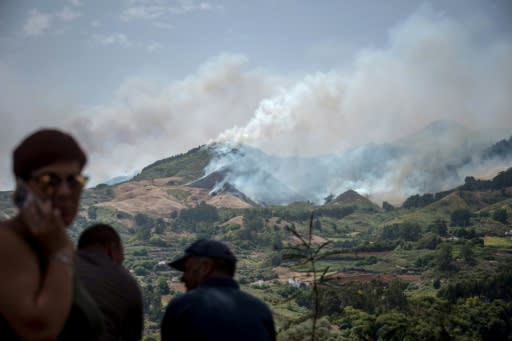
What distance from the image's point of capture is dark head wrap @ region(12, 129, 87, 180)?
6.86 feet

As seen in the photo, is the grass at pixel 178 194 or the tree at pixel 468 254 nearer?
the tree at pixel 468 254

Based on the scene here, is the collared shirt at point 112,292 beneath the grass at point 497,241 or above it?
beneath

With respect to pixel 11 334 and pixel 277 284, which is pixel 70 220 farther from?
pixel 277 284

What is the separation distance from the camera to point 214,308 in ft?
11.2

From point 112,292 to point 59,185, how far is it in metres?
1.61

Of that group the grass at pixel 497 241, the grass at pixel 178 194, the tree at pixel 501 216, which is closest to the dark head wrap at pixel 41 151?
the grass at pixel 497 241

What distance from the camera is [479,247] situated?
103812mm

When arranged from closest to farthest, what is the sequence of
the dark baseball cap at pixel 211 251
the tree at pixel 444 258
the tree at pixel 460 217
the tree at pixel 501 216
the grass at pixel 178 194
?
the dark baseball cap at pixel 211 251 → the tree at pixel 444 258 → the tree at pixel 501 216 → the tree at pixel 460 217 → the grass at pixel 178 194

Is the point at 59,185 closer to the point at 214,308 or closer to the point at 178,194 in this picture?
the point at 214,308

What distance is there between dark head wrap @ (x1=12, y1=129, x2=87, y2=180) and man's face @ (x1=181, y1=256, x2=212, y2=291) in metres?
1.71

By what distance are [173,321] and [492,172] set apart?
188638mm

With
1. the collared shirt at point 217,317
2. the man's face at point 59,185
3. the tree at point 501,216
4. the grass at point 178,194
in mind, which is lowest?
the collared shirt at point 217,317

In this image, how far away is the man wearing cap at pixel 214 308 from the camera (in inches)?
131

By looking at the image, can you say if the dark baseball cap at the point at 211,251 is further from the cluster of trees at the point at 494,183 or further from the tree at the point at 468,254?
the cluster of trees at the point at 494,183
